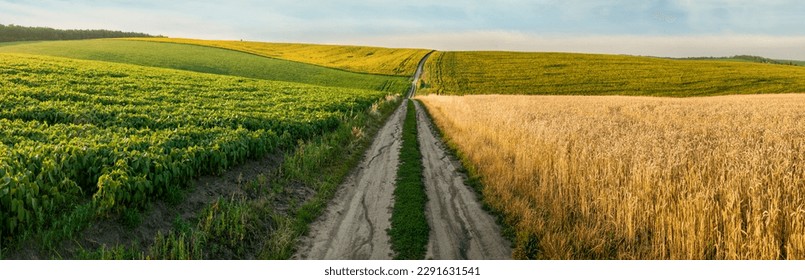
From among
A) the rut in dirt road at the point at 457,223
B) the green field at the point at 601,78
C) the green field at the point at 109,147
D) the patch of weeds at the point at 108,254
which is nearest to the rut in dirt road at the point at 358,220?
the rut in dirt road at the point at 457,223

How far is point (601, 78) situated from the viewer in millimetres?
63906

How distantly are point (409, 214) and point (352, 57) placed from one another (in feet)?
290

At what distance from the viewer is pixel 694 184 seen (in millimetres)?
6152

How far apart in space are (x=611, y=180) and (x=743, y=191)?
75.5 inches

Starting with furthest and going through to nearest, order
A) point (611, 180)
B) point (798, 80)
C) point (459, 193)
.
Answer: point (798, 80) < point (459, 193) < point (611, 180)

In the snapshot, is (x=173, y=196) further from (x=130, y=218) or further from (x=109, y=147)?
(x=109, y=147)

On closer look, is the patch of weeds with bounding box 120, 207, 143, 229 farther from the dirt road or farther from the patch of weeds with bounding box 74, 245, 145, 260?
the dirt road

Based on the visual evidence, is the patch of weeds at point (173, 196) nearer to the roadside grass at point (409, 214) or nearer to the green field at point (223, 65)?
the roadside grass at point (409, 214)

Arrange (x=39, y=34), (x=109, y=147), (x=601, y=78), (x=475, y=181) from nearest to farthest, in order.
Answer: (x=109, y=147) < (x=475, y=181) < (x=601, y=78) < (x=39, y=34)

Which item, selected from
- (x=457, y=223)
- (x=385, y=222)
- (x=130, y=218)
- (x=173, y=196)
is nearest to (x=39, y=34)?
(x=173, y=196)

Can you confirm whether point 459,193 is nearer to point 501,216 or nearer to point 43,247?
point 501,216

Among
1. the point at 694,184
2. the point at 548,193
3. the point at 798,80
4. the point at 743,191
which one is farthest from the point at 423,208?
the point at 798,80

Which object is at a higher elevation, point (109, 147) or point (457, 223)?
point (109, 147)

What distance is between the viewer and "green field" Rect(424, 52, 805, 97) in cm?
5653
